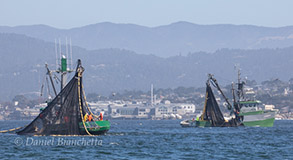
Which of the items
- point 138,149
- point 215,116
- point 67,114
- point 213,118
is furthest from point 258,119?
point 138,149

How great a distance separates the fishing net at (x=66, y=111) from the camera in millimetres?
98875

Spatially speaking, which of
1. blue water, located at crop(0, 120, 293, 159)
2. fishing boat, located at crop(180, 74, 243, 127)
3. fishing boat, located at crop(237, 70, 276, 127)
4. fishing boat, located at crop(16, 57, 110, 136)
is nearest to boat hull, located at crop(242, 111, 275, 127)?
fishing boat, located at crop(237, 70, 276, 127)

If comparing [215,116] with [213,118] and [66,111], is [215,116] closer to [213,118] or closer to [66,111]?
[213,118]

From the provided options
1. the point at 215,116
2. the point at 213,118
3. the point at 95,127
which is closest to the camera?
the point at 95,127

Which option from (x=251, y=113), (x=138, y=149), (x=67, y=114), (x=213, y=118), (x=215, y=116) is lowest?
(x=138, y=149)

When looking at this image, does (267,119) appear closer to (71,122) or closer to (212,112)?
(212,112)

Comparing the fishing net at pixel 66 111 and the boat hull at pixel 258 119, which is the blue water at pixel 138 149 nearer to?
the fishing net at pixel 66 111

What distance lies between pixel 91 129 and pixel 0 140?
1223cm

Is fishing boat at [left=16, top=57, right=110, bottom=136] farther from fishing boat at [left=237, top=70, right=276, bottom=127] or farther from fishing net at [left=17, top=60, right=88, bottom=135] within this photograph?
fishing boat at [left=237, top=70, right=276, bottom=127]

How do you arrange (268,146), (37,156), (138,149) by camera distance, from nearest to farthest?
1. (37,156)
2. (138,149)
3. (268,146)

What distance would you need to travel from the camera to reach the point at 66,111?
98.8 metres

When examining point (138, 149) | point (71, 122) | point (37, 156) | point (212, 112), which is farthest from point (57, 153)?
point (212, 112)

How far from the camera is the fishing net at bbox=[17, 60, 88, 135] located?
98875 mm

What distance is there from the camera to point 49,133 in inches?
3949
